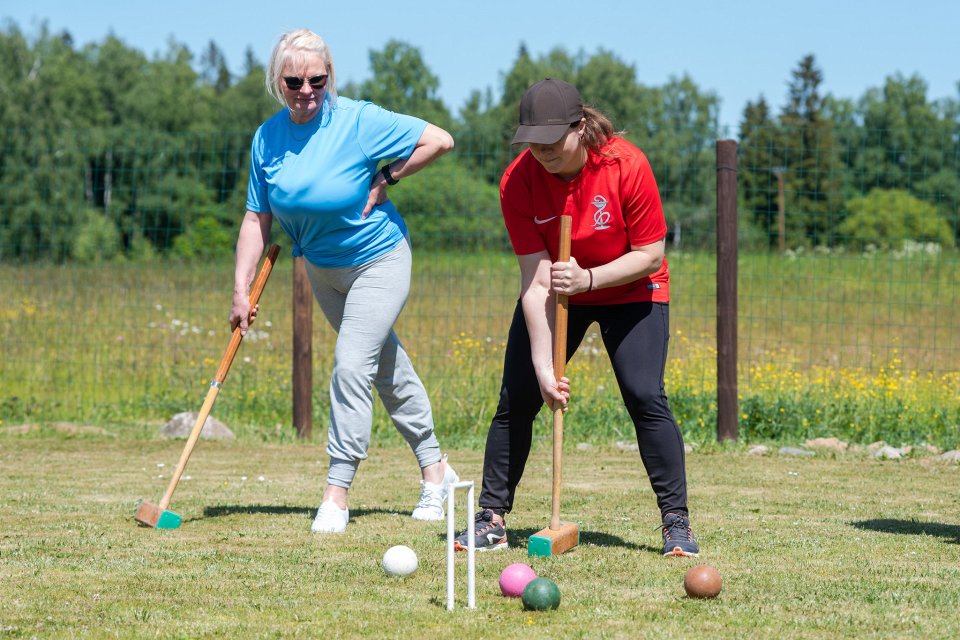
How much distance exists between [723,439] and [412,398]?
3159mm

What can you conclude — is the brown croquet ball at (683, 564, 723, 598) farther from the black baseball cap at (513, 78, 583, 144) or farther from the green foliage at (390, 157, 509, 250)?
the green foliage at (390, 157, 509, 250)

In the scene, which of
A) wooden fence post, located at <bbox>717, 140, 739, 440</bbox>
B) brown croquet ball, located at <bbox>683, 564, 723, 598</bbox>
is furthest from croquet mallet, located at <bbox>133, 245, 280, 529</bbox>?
wooden fence post, located at <bbox>717, 140, 739, 440</bbox>

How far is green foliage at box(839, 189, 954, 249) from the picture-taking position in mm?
8289

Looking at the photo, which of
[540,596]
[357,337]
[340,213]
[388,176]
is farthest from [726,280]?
[540,596]

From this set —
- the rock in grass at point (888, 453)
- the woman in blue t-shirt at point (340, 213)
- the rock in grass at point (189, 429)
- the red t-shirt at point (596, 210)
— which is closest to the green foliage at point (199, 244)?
the rock in grass at point (189, 429)

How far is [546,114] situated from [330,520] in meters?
1.88

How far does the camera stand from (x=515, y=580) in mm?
3322

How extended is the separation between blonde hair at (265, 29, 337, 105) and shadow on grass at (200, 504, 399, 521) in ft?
5.95

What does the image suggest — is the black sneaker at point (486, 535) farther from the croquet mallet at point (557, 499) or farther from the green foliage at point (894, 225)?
the green foliage at point (894, 225)

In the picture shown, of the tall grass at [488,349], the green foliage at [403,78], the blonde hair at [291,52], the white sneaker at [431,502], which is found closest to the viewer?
the blonde hair at [291,52]

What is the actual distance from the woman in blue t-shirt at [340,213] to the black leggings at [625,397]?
664 millimetres

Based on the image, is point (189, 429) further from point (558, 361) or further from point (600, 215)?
point (600, 215)

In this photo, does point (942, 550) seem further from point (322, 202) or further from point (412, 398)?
point (322, 202)

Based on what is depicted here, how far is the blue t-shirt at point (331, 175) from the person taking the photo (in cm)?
447
